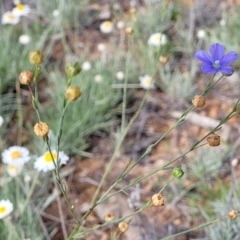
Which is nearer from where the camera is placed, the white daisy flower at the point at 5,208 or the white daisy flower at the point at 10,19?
the white daisy flower at the point at 5,208

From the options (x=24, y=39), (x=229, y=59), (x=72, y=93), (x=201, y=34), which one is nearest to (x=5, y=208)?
(x=72, y=93)

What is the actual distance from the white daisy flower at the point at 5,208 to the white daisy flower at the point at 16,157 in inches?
6.0

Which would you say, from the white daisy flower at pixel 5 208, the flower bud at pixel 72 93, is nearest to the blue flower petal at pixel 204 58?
the flower bud at pixel 72 93

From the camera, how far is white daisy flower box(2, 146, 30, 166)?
5.26 feet

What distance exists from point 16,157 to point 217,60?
81 cm

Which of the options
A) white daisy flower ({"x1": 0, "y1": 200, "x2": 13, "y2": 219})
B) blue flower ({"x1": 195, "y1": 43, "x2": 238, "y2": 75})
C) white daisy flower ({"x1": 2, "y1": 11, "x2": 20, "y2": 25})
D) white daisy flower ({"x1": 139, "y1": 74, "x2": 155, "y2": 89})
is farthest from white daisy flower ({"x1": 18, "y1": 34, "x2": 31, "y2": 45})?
blue flower ({"x1": 195, "y1": 43, "x2": 238, "y2": 75})

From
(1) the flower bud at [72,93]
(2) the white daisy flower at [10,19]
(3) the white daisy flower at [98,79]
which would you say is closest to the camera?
(1) the flower bud at [72,93]

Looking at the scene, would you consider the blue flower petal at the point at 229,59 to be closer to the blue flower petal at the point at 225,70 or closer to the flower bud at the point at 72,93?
the blue flower petal at the point at 225,70

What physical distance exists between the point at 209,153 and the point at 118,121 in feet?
1.35

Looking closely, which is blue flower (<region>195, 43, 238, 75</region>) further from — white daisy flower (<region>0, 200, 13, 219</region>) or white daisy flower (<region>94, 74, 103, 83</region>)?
white daisy flower (<region>94, 74, 103, 83</region>)

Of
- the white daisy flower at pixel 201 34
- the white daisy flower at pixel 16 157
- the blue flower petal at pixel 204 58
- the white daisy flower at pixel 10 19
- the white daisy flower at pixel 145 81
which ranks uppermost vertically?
the white daisy flower at pixel 10 19

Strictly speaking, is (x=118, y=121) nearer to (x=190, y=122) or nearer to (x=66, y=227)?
(x=190, y=122)

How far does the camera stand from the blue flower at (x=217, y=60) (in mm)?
1015

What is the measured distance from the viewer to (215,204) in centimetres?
166
